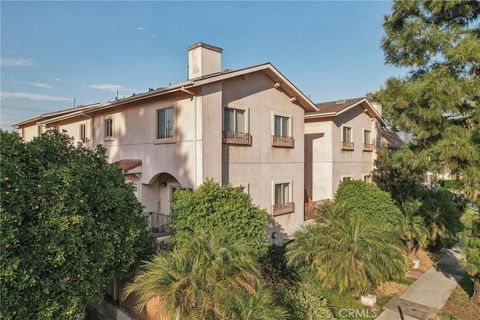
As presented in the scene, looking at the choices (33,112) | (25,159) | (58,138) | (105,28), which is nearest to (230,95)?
(105,28)

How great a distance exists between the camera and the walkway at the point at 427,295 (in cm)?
994

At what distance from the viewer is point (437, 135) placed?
1182 centimetres

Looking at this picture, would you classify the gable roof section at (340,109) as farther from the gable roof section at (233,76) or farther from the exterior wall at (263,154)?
the exterior wall at (263,154)

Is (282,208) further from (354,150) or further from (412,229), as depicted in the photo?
(354,150)

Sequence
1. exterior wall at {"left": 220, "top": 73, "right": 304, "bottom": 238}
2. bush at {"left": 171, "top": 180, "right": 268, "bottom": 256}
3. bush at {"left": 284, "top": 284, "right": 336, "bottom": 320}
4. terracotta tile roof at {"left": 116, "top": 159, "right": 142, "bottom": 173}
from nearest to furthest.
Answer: bush at {"left": 284, "top": 284, "right": 336, "bottom": 320}
bush at {"left": 171, "top": 180, "right": 268, "bottom": 256}
exterior wall at {"left": 220, "top": 73, "right": 304, "bottom": 238}
terracotta tile roof at {"left": 116, "top": 159, "right": 142, "bottom": 173}

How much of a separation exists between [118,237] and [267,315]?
4.15m

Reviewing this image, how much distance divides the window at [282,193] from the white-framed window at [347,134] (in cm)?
699

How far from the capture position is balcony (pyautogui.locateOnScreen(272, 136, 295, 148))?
49.0 ft

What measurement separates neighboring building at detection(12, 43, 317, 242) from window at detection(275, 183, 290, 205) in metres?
0.05

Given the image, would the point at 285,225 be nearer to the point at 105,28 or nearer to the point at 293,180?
the point at 293,180

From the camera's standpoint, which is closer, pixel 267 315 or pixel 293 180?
pixel 267 315

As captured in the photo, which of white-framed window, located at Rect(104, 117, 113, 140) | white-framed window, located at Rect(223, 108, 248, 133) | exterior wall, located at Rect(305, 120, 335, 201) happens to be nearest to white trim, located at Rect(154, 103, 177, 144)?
white-framed window, located at Rect(223, 108, 248, 133)

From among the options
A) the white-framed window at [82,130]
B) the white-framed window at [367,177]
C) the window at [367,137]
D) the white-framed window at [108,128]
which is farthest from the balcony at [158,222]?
the window at [367,137]

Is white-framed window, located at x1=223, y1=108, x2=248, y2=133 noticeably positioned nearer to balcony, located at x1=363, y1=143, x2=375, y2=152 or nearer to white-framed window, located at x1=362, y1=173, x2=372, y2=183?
balcony, located at x1=363, y1=143, x2=375, y2=152
